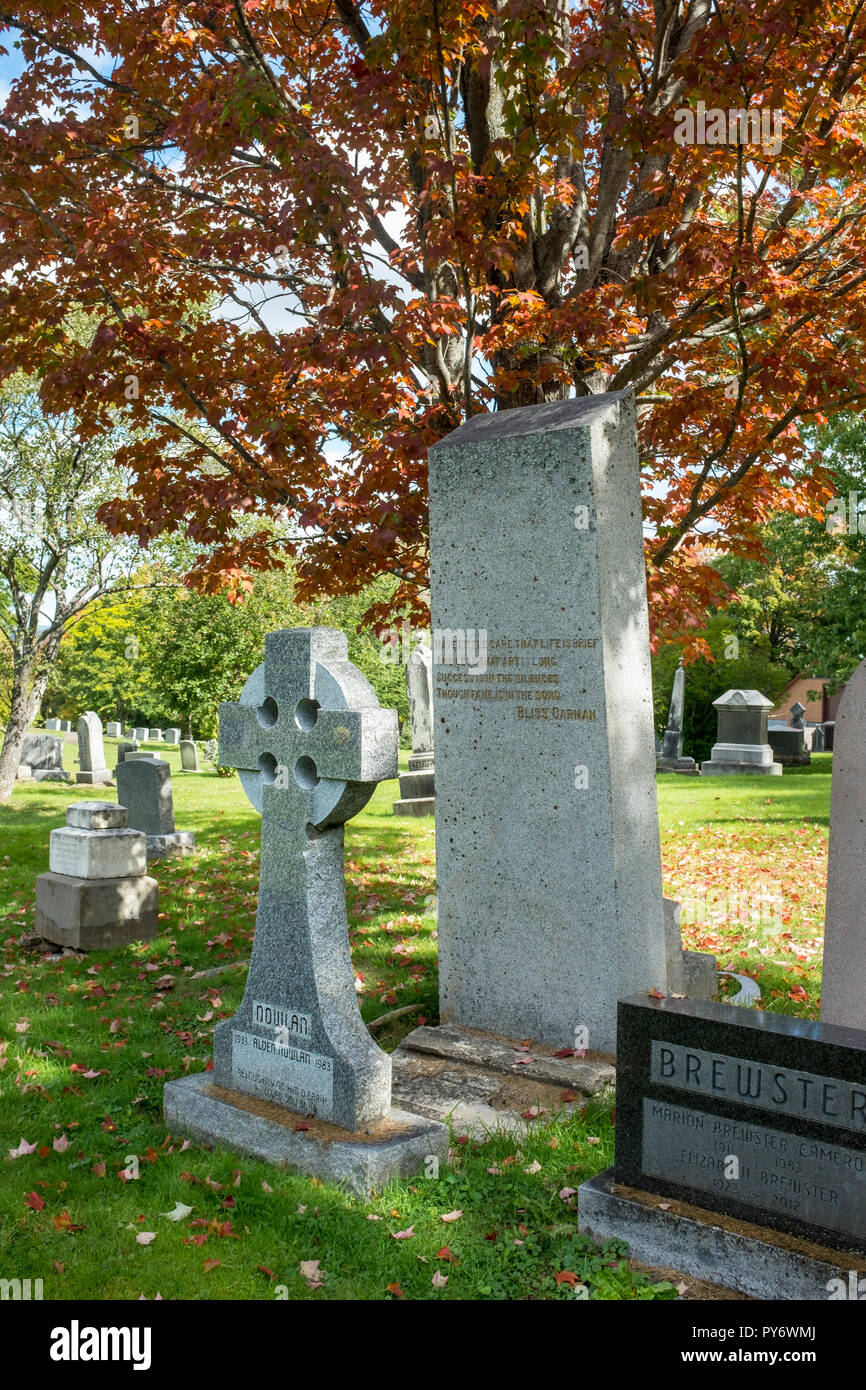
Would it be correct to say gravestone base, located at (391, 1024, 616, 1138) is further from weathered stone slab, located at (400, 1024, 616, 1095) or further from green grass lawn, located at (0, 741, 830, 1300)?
green grass lawn, located at (0, 741, 830, 1300)

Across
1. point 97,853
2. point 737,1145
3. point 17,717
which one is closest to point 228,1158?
point 737,1145

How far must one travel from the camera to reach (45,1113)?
183 inches

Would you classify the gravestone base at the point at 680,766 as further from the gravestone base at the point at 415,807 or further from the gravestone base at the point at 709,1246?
the gravestone base at the point at 709,1246

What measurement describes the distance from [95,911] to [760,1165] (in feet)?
18.8

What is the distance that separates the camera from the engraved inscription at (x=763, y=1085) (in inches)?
122

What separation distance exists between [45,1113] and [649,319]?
6556 millimetres

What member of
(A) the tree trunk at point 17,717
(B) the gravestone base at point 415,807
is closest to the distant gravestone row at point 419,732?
(B) the gravestone base at point 415,807

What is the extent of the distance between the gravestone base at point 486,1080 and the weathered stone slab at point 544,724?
0.77 feet

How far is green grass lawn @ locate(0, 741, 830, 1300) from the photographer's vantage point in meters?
3.36

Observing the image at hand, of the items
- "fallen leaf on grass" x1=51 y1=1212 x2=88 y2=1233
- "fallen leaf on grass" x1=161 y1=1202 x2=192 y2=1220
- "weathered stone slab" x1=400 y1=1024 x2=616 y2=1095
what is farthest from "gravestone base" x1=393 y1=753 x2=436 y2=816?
"fallen leaf on grass" x1=51 y1=1212 x2=88 y2=1233

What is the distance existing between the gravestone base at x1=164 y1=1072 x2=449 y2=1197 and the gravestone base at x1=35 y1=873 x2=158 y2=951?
340cm

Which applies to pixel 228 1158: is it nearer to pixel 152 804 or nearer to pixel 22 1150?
pixel 22 1150

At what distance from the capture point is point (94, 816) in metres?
7.83
